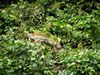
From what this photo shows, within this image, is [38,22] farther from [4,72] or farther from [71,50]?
[4,72]

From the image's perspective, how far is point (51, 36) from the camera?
6.43m

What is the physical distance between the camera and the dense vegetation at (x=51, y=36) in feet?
17.9

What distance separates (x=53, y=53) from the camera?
5957 millimetres

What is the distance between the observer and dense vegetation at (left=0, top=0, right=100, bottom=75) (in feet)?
17.9

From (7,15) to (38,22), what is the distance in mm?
916

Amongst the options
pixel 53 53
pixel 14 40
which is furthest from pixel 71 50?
pixel 14 40

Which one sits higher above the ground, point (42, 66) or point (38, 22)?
point (38, 22)

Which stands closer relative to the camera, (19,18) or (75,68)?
(75,68)

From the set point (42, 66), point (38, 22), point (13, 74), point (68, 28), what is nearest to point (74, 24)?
point (68, 28)

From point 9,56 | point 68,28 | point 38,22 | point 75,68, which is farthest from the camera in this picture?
point 38,22

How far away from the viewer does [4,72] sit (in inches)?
209

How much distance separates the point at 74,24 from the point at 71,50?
1.25 m

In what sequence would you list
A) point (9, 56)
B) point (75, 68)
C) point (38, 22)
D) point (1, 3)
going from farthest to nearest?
point (1, 3) < point (38, 22) < point (9, 56) < point (75, 68)

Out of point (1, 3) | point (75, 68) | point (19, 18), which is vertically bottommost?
point (75, 68)
